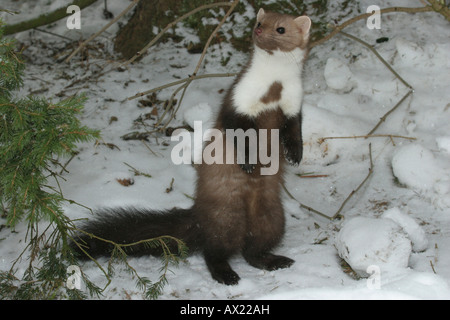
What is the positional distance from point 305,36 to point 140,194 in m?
1.55

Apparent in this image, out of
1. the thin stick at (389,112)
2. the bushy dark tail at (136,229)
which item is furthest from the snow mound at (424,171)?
the bushy dark tail at (136,229)

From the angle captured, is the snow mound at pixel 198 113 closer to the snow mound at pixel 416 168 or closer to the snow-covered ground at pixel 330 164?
the snow-covered ground at pixel 330 164

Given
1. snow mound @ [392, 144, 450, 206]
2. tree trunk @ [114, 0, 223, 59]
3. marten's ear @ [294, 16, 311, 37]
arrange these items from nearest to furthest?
marten's ear @ [294, 16, 311, 37] < snow mound @ [392, 144, 450, 206] < tree trunk @ [114, 0, 223, 59]

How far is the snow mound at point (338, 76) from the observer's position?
4262mm

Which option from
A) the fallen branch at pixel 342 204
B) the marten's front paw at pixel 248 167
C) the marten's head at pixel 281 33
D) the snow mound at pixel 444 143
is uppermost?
the marten's head at pixel 281 33

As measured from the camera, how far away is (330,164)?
403 cm

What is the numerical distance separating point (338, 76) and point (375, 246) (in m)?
1.99

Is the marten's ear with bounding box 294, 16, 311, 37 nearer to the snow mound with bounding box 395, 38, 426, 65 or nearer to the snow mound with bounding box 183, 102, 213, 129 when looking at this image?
the snow mound with bounding box 183, 102, 213, 129

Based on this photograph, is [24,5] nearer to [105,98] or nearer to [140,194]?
[105,98]

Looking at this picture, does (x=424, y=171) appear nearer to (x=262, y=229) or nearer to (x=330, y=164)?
(x=330, y=164)

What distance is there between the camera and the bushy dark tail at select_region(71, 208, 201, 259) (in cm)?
291

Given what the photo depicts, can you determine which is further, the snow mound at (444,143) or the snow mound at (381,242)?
the snow mound at (444,143)

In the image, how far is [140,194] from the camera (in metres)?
3.59

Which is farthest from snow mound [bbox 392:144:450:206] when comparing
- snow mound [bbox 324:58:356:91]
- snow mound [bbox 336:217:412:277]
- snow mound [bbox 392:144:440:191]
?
snow mound [bbox 324:58:356:91]
